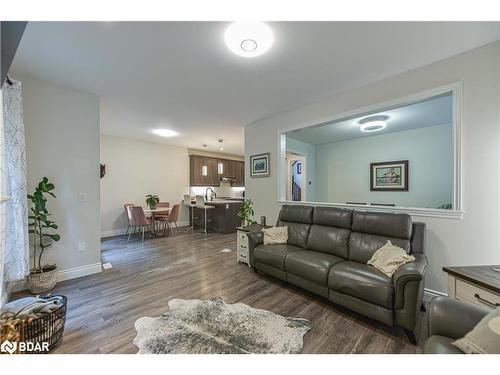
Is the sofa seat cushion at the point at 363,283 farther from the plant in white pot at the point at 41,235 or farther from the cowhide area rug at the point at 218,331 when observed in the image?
the plant in white pot at the point at 41,235

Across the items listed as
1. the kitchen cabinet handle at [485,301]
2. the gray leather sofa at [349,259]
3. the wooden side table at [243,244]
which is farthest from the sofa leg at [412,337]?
the wooden side table at [243,244]

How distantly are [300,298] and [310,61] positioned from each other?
8.68 ft

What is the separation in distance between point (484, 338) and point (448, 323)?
7.4 inches

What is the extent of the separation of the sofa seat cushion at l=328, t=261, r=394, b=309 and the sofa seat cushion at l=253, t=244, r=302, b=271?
0.62m

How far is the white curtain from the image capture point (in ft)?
6.70

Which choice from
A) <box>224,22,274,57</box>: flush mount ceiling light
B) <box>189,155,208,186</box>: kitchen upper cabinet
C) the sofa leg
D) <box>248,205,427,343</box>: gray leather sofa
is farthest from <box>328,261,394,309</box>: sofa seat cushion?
<box>189,155,208,186</box>: kitchen upper cabinet

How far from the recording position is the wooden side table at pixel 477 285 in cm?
133

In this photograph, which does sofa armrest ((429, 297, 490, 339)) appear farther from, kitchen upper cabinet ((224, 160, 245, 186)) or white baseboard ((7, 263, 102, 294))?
kitchen upper cabinet ((224, 160, 245, 186))

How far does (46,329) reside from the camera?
151cm

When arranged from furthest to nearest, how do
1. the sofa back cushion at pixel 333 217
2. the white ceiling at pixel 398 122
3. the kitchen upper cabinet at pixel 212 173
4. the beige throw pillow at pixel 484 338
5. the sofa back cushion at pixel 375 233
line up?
the kitchen upper cabinet at pixel 212 173 < the white ceiling at pixel 398 122 < the sofa back cushion at pixel 333 217 < the sofa back cushion at pixel 375 233 < the beige throw pillow at pixel 484 338

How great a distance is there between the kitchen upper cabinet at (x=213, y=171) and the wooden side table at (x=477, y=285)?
6.51 metres

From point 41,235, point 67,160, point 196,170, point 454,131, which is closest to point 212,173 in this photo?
point 196,170
